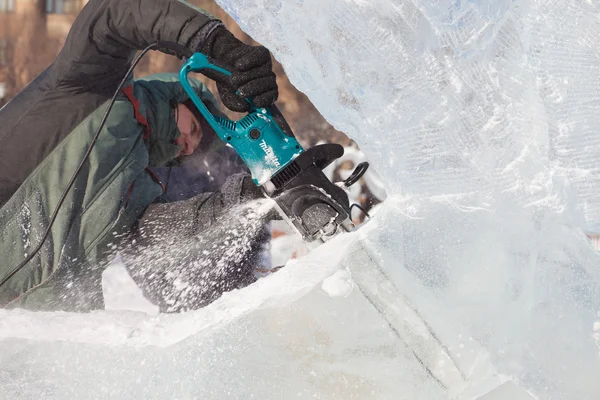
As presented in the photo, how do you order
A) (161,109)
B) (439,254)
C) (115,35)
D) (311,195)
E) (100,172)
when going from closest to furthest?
(439,254)
(311,195)
(115,35)
(100,172)
(161,109)

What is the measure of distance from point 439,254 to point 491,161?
0.20m

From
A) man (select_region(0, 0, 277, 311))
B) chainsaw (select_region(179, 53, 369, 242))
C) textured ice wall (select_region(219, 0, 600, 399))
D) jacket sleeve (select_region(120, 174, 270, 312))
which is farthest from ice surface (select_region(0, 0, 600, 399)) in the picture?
jacket sleeve (select_region(120, 174, 270, 312))

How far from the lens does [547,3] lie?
103cm

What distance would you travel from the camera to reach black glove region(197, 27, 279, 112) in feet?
3.95

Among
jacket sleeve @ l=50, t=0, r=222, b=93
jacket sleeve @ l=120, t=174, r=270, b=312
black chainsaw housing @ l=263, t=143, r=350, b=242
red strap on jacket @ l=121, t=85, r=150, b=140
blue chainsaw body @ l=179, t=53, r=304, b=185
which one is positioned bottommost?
jacket sleeve @ l=120, t=174, r=270, b=312

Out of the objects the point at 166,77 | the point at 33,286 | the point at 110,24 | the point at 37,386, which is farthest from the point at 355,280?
the point at 166,77

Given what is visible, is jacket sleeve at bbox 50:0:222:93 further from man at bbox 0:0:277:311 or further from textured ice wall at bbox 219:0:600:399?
textured ice wall at bbox 219:0:600:399

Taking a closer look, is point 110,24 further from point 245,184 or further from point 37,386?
point 37,386

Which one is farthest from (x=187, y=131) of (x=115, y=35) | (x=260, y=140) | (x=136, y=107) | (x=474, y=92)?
(x=474, y=92)

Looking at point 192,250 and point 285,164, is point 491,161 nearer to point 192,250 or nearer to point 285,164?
point 285,164

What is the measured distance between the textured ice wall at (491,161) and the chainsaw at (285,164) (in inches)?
5.1

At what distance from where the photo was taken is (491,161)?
3.33 feet

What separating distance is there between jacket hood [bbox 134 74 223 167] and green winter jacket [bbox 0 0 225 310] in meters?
0.13

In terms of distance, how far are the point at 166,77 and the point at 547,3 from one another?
127 centimetres
